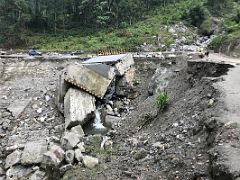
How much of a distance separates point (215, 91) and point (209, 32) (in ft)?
96.6

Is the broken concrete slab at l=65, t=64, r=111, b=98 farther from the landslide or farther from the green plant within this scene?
the green plant

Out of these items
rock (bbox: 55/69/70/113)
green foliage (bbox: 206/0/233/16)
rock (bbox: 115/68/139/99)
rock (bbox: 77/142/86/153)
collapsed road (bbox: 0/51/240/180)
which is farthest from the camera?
green foliage (bbox: 206/0/233/16)

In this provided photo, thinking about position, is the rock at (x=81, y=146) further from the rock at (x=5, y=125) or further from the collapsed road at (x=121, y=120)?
the rock at (x=5, y=125)

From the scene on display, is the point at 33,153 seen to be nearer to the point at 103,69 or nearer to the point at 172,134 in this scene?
the point at 172,134

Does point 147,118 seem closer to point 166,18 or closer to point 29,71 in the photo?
point 29,71

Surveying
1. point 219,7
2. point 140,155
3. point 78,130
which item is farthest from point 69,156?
point 219,7

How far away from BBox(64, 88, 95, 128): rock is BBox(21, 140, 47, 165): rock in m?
2.72

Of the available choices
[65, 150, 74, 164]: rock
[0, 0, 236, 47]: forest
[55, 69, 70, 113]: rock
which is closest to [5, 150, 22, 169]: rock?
[65, 150, 74, 164]: rock

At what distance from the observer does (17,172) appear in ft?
63.1

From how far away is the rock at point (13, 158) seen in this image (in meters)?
19.9

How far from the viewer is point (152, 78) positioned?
27.7m

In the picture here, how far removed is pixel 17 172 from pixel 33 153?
42.7 inches

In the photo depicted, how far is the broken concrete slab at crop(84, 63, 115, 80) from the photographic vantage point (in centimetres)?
2585

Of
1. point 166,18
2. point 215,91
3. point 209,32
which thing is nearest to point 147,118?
point 215,91
